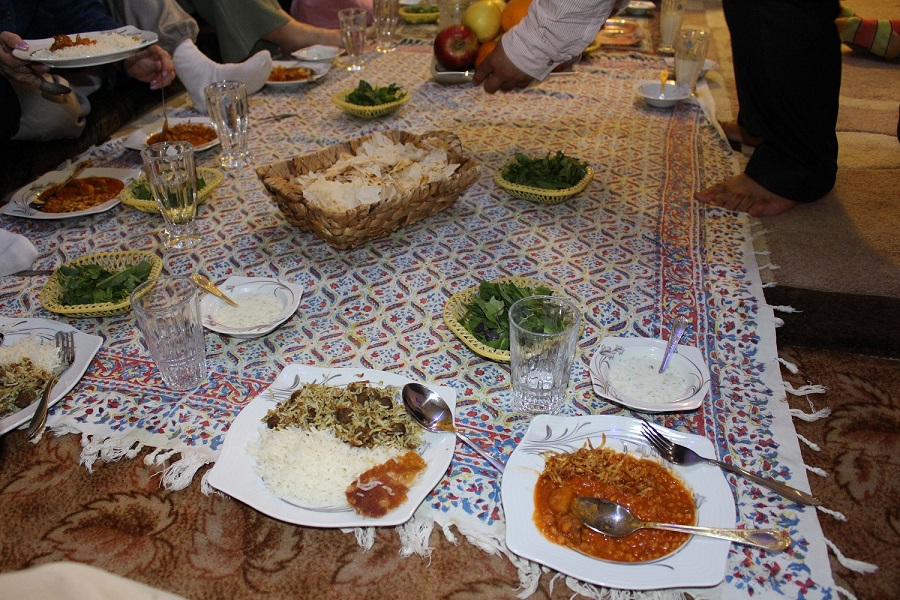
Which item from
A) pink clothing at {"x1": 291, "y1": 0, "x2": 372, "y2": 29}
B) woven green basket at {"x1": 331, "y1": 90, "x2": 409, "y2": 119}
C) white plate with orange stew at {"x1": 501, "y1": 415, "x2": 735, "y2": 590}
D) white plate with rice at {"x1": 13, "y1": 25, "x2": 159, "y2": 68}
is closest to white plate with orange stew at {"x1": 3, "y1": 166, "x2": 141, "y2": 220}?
white plate with rice at {"x1": 13, "y1": 25, "x2": 159, "y2": 68}

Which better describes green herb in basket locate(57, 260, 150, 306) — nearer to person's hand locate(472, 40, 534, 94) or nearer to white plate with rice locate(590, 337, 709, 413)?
white plate with rice locate(590, 337, 709, 413)

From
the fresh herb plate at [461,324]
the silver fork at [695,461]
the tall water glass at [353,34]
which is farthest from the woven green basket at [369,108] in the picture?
the silver fork at [695,461]

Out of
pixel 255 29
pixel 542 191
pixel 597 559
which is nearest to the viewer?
pixel 597 559

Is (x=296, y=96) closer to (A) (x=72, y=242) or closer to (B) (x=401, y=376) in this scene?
(A) (x=72, y=242)

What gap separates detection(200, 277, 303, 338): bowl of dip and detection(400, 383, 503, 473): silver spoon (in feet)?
1.13

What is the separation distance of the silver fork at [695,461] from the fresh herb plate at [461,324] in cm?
29

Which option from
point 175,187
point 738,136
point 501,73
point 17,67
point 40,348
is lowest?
point 738,136

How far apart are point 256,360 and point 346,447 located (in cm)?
35

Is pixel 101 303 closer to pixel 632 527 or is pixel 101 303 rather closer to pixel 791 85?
pixel 632 527

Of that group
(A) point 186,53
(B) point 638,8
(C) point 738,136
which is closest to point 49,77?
(A) point 186,53

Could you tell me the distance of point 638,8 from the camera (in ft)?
11.8

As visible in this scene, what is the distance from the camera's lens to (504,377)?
1.13 metres

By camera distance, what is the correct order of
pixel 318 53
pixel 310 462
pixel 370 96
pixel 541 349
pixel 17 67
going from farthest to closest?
1. pixel 318 53
2. pixel 370 96
3. pixel 17 67
4. pixel 541 349
5. pixel 310 462

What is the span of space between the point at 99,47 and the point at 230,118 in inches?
14.9
